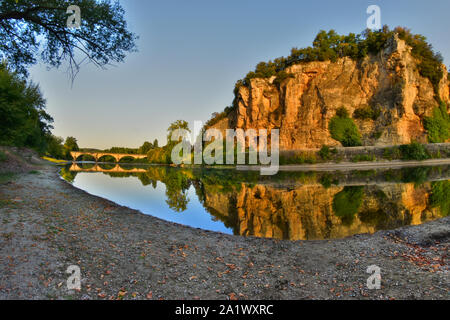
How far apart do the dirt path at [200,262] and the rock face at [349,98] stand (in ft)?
135

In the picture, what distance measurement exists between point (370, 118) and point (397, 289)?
4859 centimetres

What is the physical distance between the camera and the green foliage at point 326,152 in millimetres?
40197

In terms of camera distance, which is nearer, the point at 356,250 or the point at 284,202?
the point at 356,250

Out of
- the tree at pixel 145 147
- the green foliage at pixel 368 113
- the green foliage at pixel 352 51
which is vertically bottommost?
the tree at pixel 145 147

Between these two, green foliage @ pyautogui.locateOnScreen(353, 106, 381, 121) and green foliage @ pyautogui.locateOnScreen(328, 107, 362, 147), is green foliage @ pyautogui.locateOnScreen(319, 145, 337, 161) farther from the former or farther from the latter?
green foliage @ pyautogui.locateOnScreen(353, 106, 381, 121)

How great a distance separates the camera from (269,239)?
21.5 feet

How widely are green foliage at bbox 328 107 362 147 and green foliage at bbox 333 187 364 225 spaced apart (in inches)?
1286

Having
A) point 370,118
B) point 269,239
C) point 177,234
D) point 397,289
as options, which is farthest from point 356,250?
point 370,118

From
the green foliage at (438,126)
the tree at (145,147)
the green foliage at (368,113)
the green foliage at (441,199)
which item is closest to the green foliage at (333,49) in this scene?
the green foliage at (368,113)

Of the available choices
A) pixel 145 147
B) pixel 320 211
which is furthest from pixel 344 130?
pixel 145 147

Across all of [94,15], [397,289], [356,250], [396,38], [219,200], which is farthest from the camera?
[396,38]

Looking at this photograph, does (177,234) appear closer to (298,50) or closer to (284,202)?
(284,202)

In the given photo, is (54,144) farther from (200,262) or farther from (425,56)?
(425,56)

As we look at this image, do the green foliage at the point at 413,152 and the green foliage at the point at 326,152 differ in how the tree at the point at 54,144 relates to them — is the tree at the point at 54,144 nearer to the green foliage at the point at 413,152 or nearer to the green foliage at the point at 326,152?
the green foliage at the point at 326,152
